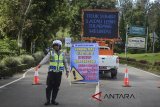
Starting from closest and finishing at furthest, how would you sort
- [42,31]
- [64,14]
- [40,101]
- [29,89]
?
1. [40,101]
2. [29,89]
3. [42,31]
4. [64,14]

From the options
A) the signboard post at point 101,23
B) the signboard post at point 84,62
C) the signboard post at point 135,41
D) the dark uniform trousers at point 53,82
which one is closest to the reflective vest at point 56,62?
the dark uniform trousers at point 53,82

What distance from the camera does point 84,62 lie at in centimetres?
1805

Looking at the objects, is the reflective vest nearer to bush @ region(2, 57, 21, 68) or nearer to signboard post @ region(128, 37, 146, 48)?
bush @ region(2, 57, 21, 68)

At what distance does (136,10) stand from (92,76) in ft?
345

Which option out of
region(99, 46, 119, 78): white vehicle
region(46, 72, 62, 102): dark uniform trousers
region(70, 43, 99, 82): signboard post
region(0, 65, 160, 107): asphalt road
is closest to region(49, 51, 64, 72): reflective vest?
region(46, 72, 62, 102): dark uniform trousers

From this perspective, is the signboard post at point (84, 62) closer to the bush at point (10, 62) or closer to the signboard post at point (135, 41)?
the bush at point (10, 62)

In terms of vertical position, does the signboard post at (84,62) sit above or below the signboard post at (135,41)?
below

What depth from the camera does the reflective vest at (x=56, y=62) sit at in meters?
14.5

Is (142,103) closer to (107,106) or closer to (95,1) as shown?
(107,106)

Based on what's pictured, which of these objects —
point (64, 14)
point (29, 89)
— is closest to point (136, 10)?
point (64, 14)

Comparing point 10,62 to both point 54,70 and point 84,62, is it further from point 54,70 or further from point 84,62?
point 54,70

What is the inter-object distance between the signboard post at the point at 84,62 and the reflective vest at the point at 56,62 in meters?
2.71

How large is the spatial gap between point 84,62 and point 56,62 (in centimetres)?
363

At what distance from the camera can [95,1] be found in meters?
95.8
